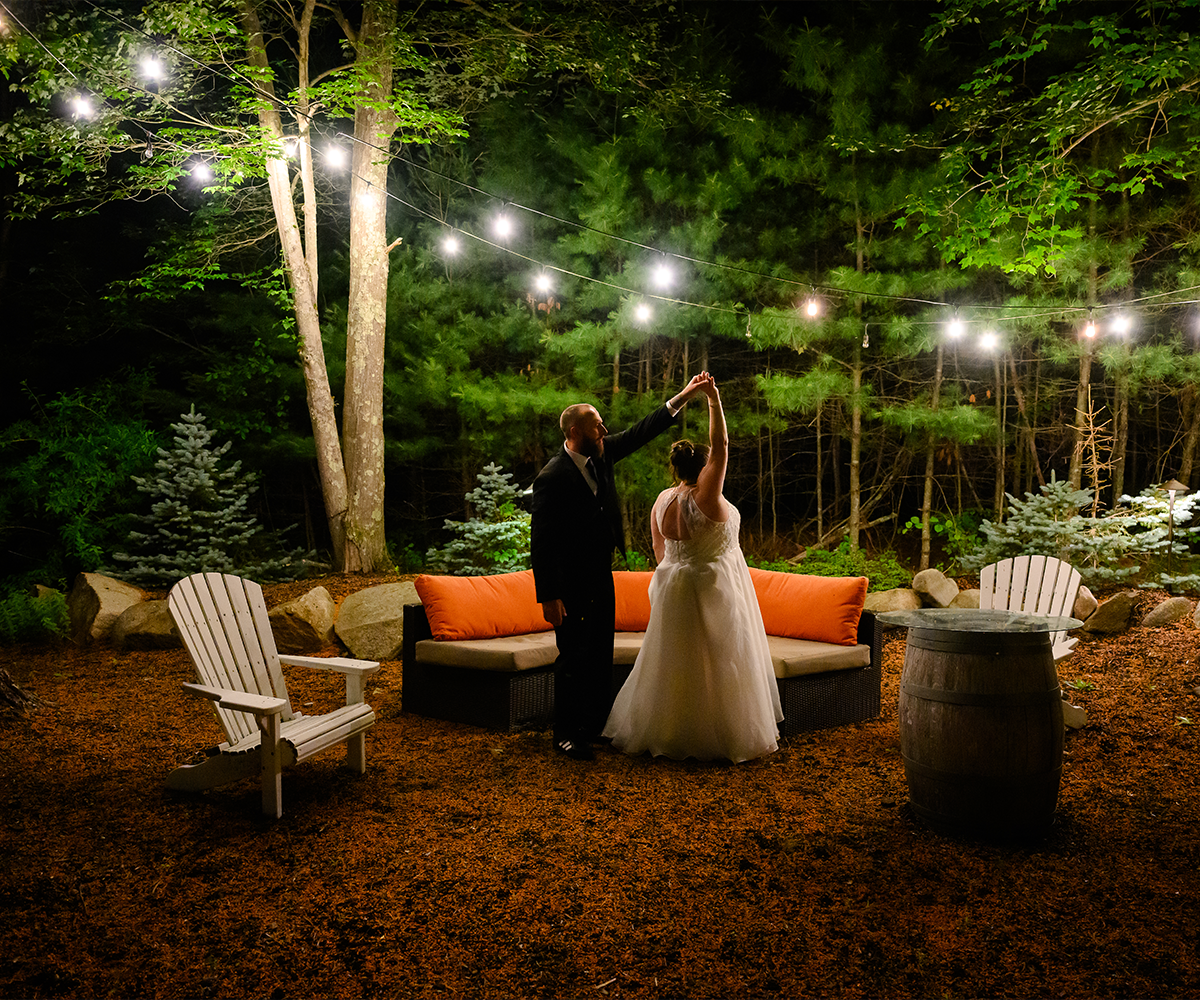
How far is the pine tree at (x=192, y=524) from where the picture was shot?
329 inches

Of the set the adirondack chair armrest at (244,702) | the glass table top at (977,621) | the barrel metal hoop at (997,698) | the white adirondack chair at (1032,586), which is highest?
the glass table top at (977,621)

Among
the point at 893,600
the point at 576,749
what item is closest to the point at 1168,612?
the point at 893,600

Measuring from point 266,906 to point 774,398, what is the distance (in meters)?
7.60

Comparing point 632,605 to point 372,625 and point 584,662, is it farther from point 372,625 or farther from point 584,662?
point 372,625

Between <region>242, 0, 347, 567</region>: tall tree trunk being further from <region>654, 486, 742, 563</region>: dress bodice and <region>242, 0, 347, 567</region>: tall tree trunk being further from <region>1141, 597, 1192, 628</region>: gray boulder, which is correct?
<region>1141, 597, 1192, 628</region>: gray boulder

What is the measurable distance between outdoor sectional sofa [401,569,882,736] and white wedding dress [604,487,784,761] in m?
0.52

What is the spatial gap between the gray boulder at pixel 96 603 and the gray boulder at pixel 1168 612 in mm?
8937

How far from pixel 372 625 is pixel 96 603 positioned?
2.93m

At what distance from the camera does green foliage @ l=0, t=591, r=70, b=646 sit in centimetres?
724

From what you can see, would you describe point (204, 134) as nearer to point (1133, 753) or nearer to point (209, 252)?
point (209, 252)

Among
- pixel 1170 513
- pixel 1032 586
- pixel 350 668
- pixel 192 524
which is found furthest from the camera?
pixel 192 524

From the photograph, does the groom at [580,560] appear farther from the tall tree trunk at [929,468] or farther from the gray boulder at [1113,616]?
the tall tree trunk at [929,468]

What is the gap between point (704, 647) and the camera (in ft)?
12.7

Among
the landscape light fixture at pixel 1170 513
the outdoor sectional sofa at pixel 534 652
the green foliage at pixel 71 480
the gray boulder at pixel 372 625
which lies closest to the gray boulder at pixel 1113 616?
the landscape light fixture at pixel 1170 513
